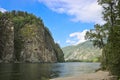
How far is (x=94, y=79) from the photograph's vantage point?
43.0 meters

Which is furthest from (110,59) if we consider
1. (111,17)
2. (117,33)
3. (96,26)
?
(96,26)

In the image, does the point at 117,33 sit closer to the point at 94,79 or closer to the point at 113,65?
the point at 113,65

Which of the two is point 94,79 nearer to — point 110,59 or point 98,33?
point 110,59

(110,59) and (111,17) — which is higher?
(111,17)

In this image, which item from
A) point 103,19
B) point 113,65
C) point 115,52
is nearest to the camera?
point 115,52

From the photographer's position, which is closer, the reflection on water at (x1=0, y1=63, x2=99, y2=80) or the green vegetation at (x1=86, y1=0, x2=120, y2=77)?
the green vegetation at (x1=86, y1=0, x2=120, y2=77)

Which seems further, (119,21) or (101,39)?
(101,39)

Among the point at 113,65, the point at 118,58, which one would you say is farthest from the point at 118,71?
the point at 118,58

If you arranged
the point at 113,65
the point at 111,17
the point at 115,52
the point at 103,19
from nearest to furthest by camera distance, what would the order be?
the point at 115,52
the point at 113,65
the point at 111,17
the point at 103,19

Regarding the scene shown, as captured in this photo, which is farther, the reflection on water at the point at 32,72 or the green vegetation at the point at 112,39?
the reflection on water at the point at 32,72

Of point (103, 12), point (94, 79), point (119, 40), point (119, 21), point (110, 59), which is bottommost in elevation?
point (94, 79)

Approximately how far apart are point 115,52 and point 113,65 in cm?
360

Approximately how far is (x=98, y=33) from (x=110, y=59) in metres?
30.0

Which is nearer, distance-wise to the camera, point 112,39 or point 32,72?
point 112,39
